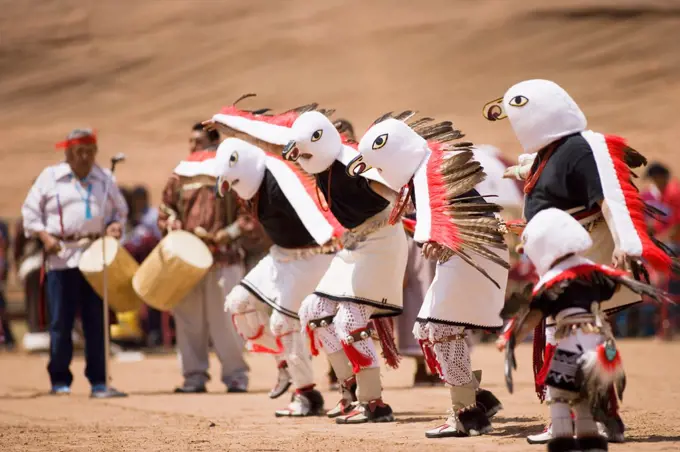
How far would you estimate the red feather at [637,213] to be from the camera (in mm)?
6953

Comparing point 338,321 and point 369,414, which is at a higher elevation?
point 338,321

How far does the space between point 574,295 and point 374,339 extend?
2971mm

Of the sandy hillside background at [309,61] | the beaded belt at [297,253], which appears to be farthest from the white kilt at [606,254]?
the sandy hillside background at [309,61]

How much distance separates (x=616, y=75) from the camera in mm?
46438

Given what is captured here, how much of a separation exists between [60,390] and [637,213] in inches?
270

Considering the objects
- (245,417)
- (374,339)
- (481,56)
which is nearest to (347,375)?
(374,339)

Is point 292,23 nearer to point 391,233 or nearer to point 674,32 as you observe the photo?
point 674,32

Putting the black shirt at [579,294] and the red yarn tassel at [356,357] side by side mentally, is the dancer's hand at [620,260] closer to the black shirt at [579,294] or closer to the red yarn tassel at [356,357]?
the black shirt at [579,294]

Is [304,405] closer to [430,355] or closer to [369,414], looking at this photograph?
[369,414]

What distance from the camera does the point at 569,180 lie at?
7.21m

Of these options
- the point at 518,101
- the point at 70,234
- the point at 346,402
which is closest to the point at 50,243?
the point at 70,234

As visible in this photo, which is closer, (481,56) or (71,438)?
(71,438)

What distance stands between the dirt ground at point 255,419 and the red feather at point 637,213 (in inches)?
39.0

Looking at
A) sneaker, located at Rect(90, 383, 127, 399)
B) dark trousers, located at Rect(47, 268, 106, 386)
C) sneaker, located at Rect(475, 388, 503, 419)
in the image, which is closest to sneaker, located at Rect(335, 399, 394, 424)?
sneaker, located at Rect(475, 388, 503, 419)
